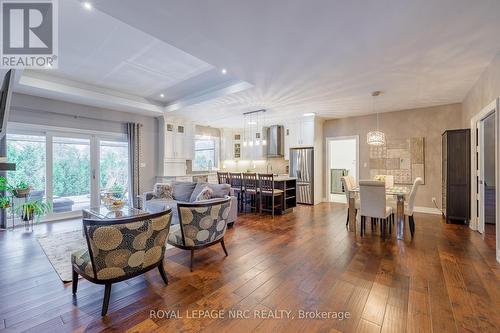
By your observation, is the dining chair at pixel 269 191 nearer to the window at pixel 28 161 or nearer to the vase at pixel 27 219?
the vase at pixel 27 219

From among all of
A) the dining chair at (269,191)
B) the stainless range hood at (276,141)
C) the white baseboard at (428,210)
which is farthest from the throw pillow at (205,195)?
the white baseboard at (428,210)

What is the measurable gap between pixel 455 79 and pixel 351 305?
4276 millimetres

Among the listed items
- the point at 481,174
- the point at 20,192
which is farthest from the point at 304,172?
the point at 20,192

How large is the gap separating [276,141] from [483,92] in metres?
4.90

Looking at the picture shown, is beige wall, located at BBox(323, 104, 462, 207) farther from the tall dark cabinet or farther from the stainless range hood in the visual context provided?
the stainless range hood

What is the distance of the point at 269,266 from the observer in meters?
2.75

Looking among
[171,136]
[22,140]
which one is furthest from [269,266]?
[22,140]

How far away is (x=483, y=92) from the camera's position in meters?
3.63

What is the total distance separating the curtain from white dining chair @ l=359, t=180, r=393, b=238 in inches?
211

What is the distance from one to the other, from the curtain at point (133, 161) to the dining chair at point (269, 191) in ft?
10.8

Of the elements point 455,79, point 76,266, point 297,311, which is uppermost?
point 455,79

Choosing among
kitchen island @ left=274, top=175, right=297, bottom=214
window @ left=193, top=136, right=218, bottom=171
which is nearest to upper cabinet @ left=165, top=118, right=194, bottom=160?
window @ left=193, top=136, right=218, bottom=171

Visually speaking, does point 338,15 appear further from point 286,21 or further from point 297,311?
point 297,311

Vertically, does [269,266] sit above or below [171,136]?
below
